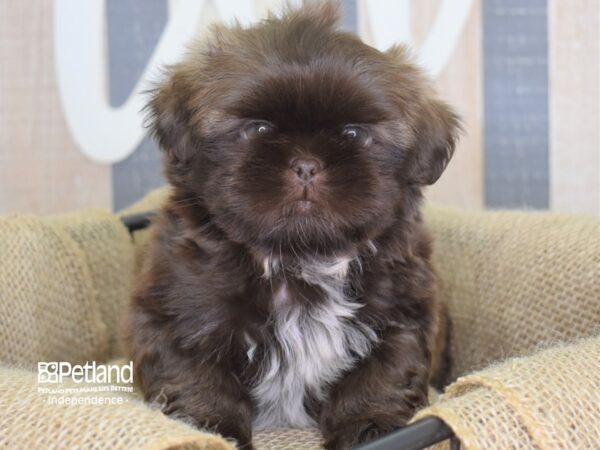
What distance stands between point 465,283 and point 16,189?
1979 millimetres

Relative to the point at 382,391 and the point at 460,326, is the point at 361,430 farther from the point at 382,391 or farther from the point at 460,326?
the point at 460,326

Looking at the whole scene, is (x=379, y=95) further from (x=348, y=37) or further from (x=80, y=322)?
(x=80, y=322)

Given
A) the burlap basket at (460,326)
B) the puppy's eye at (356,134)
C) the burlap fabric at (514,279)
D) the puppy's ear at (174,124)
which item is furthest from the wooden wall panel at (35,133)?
the puppy's eye at (356,134)

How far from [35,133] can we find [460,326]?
1.97m

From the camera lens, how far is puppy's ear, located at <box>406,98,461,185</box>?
199cm

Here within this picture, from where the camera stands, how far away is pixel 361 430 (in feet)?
6.30

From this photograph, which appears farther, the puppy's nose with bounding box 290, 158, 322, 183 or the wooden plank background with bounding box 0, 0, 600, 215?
the wooden plank background with bounding box 0, 0, 600, 215

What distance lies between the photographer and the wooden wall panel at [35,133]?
11.7 ft

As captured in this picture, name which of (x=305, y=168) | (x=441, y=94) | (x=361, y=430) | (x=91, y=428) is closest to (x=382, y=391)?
(x=361, y=430)

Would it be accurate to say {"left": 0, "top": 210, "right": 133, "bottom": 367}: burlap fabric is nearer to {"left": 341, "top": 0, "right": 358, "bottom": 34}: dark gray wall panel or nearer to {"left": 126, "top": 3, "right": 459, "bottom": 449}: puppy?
{"left": 126, "top": 3, "right": 459, "bottom": 449}: puppy

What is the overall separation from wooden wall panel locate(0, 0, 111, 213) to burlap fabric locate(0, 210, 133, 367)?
65cm

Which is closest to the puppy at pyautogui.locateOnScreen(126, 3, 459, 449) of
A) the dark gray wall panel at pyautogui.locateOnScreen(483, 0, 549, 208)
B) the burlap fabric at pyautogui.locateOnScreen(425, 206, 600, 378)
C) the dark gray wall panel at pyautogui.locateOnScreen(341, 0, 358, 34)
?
the burlap fabric at pyautogui.locateOnScreen(425, 206, 600, 378)

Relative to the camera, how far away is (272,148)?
1.78 metres

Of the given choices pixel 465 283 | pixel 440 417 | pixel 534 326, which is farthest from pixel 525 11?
pixel 440 417
